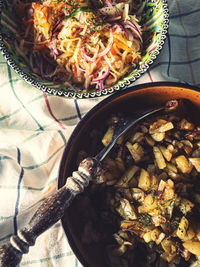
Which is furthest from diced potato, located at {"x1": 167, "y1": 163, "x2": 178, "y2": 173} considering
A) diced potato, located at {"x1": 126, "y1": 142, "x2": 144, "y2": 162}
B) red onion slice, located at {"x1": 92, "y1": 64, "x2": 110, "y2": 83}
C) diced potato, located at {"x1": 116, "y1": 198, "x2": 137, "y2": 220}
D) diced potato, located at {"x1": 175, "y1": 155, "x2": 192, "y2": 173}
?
red onion slice, located at {"x1": 92, "y1": 64, "x2": 110, "y2": 83}

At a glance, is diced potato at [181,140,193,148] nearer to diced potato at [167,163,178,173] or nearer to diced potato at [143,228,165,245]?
diced potato at [167,163,178,173]

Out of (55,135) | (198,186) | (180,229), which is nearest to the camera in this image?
(180,229)

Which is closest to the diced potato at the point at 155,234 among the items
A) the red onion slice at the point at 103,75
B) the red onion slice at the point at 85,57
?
the red onion slice at the point at 103,75

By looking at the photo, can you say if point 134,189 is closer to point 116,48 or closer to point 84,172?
point 84,172

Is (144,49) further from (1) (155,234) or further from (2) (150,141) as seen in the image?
(1) (155,234)

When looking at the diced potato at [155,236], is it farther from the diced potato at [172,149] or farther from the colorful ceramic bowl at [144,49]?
the colorful ceramic bowl at [144,49]

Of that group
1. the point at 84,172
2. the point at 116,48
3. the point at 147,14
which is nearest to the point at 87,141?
the point at 84,172
